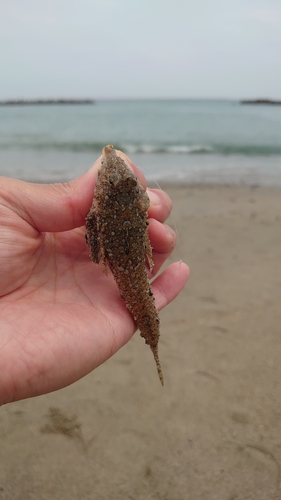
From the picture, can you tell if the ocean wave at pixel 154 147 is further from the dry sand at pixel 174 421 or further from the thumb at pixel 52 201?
the thumb at pixel 52 201

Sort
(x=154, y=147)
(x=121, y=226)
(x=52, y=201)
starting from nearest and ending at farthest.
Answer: (x=121, y=226) < (x=52, y=201) < (x=154, y=147)

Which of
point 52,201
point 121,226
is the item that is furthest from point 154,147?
point 121,226

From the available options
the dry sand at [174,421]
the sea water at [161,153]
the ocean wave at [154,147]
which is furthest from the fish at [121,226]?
the ocean wave at [154,147]

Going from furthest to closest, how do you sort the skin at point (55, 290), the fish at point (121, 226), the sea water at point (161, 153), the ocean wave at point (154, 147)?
the ocean wave at point (154, 147) → the sea water at point (161, 153) → the fish at point (121, 226) → the skin at point (55, 290)

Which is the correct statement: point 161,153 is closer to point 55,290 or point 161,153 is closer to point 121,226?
point 55,290

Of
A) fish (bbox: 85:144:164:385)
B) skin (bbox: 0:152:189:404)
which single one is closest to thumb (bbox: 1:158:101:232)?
skin (bbox: 0:152:189:404)

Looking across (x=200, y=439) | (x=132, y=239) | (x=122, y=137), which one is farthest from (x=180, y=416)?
(x=122, y=137)
